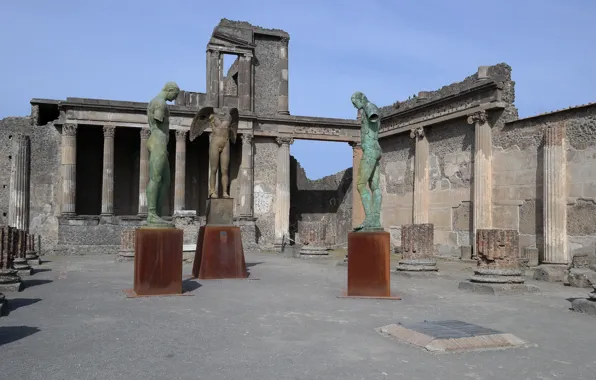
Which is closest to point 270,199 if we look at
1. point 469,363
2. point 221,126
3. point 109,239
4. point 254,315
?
point 109,239

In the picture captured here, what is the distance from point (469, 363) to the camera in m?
4.38

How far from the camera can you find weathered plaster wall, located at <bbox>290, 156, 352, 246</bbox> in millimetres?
26312

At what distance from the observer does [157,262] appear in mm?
8164

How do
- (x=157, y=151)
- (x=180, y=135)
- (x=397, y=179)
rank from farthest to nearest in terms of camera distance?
(x=180, y=135)
(x=397, y=179)
(x=157, y=151)

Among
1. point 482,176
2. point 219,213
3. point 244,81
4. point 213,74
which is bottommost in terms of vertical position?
point 219,213

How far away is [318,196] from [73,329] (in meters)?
22.8

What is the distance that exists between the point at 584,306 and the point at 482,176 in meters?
9.59

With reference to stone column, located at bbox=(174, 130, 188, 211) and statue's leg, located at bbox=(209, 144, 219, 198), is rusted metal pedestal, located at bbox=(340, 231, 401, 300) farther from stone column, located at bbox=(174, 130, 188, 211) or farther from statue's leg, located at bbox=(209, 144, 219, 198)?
stone column, located at bbox=(174, 130, 188, 211)

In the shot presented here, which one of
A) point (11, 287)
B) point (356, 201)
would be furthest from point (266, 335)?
point (356, 201)

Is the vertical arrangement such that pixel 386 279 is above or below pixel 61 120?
below

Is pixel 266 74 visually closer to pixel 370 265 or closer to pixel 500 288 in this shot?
pixel 500 288

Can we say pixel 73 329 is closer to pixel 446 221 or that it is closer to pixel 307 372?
pixel 307 372

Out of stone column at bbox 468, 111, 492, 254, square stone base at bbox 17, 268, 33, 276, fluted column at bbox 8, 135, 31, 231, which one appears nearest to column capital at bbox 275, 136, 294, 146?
stone column at bbox 468, 111, 492, 254

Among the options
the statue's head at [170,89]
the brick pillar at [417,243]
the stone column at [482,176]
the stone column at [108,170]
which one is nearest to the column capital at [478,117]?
the stone column at [482,176]
